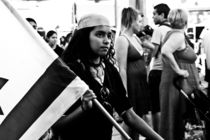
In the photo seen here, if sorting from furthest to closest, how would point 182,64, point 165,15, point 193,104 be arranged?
point 165,15 < point 182,64 < point 193,104

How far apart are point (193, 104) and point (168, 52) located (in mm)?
730

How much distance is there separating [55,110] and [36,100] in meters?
0.10

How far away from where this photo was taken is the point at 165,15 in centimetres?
877

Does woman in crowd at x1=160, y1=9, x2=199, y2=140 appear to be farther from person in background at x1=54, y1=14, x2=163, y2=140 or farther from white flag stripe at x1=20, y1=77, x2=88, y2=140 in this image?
white flag stripe at x1=20, y1=77, x2=88, y2=140

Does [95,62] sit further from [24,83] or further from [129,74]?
[129,74]

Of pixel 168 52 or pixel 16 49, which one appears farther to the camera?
pixel 168 52

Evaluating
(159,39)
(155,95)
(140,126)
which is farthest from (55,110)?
(155,95)

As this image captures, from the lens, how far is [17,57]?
3020 millimetres

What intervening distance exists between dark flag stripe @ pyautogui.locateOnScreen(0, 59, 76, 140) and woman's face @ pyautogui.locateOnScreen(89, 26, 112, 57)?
2.61 feet

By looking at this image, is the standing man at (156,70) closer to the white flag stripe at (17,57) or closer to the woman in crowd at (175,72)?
the woman in crowd at (175,72)

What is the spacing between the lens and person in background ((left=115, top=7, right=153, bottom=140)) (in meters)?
7.07

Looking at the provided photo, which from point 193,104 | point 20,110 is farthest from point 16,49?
point 193,104

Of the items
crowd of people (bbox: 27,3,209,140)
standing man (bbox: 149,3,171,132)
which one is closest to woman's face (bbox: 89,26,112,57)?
crowd of people (bbox: 27,3,209,140)

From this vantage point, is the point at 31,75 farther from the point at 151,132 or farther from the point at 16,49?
the point at 151,132
